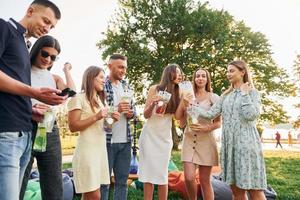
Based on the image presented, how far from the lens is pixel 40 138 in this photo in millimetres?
3287

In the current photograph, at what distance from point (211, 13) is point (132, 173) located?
55.2ft

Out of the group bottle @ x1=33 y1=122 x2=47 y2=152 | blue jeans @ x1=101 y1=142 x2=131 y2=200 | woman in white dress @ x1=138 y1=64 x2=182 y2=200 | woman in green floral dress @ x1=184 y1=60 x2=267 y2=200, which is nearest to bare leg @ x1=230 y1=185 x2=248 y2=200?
woman in green floral dress @ x1=184 y1=60 x2=267 y2=200

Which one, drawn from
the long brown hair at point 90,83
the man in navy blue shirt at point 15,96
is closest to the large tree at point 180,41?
the long brown hair at point 90,83

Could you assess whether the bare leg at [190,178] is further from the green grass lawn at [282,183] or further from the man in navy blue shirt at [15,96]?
the man in navy blue shirt at [15,96]

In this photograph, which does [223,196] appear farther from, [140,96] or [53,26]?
[140,96]

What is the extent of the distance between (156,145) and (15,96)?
2.79 meters

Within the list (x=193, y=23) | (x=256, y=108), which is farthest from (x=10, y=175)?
(x=193, y=23)

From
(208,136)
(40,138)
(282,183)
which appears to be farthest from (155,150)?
(282,183)

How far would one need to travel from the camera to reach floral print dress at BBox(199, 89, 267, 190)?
4.53 meters

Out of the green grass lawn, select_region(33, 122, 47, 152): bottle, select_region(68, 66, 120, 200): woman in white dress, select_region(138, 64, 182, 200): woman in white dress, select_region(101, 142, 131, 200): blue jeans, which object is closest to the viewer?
select_region(33, 122, 47, 152): bottle

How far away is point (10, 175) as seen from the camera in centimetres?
245

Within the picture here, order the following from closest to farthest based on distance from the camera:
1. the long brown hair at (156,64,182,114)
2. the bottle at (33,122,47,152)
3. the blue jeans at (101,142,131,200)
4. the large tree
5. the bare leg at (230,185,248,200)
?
1. the bottle at (33,122,47,152)
2. the bare leg at (230,185,248,200)
3. the blue jeans at (101,142,131,200)
4. the long brown hair at (156,64,182,114)
5. the large tree

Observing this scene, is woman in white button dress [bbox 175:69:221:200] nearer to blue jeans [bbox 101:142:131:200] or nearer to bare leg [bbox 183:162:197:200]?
bare leg [bbox 183:162:197:200]

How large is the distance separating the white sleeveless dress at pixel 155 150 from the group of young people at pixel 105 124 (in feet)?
0.05
